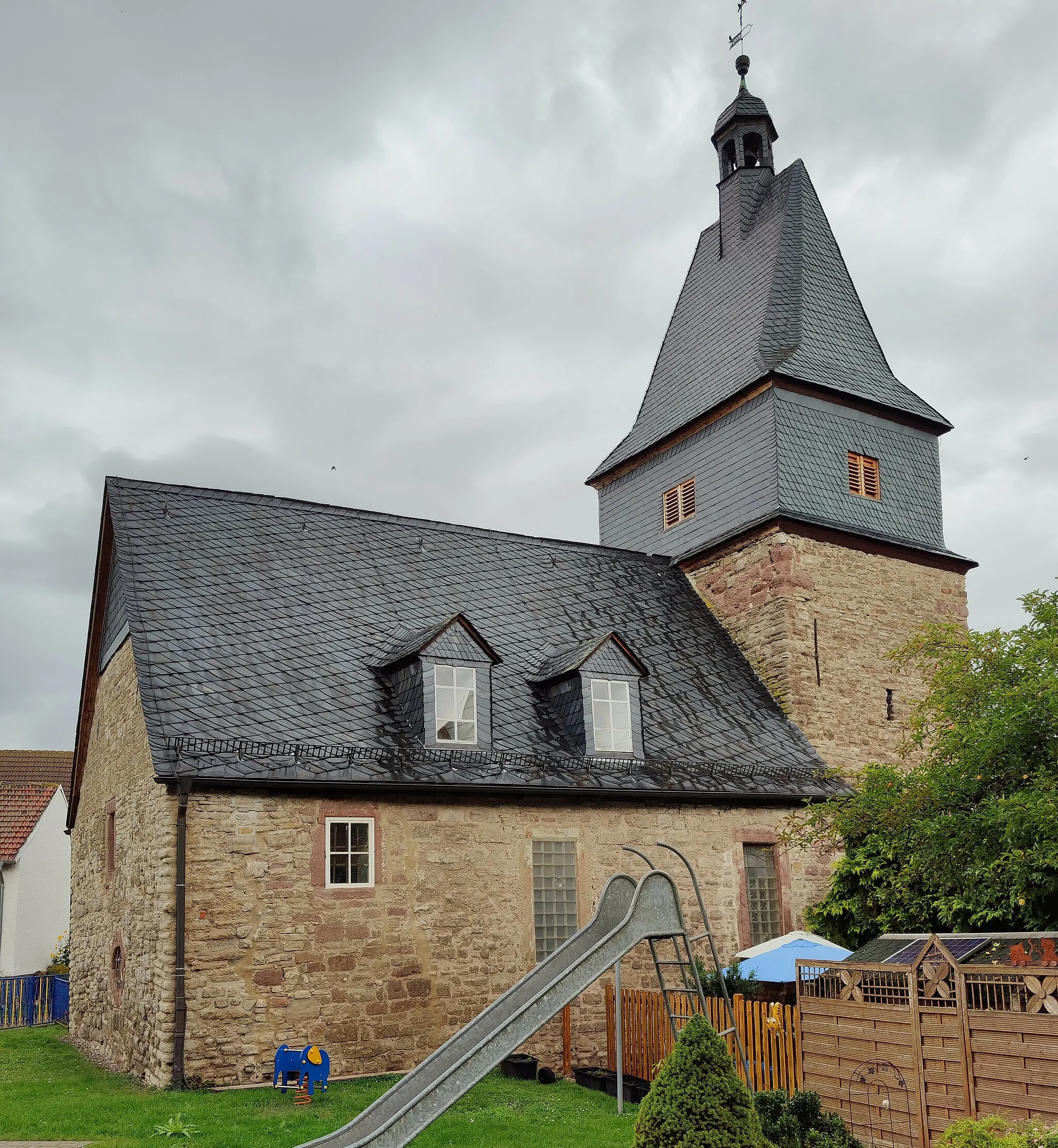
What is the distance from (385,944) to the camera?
14.2m

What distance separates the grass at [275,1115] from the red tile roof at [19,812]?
14.0m

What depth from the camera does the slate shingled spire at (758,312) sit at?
22.5m

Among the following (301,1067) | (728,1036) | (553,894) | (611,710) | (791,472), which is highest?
(791,472)

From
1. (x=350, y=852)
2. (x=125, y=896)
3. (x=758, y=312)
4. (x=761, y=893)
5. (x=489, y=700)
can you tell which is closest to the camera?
(x=350, y=852)

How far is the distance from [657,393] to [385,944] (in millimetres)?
14504

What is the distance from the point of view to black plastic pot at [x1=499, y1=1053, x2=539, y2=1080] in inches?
555

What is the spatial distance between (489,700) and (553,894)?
108 inches

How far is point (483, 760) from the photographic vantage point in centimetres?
1555

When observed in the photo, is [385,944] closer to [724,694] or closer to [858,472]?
[724,694]

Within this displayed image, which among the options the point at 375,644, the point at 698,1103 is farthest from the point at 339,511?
the point at 698,1103

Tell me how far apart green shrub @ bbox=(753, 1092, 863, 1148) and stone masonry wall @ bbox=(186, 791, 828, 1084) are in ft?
17.5

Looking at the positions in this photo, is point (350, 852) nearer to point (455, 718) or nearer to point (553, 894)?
point (455, 718)

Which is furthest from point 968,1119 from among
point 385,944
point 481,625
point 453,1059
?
point 481,625

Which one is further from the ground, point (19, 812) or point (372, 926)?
point (19, 812)
